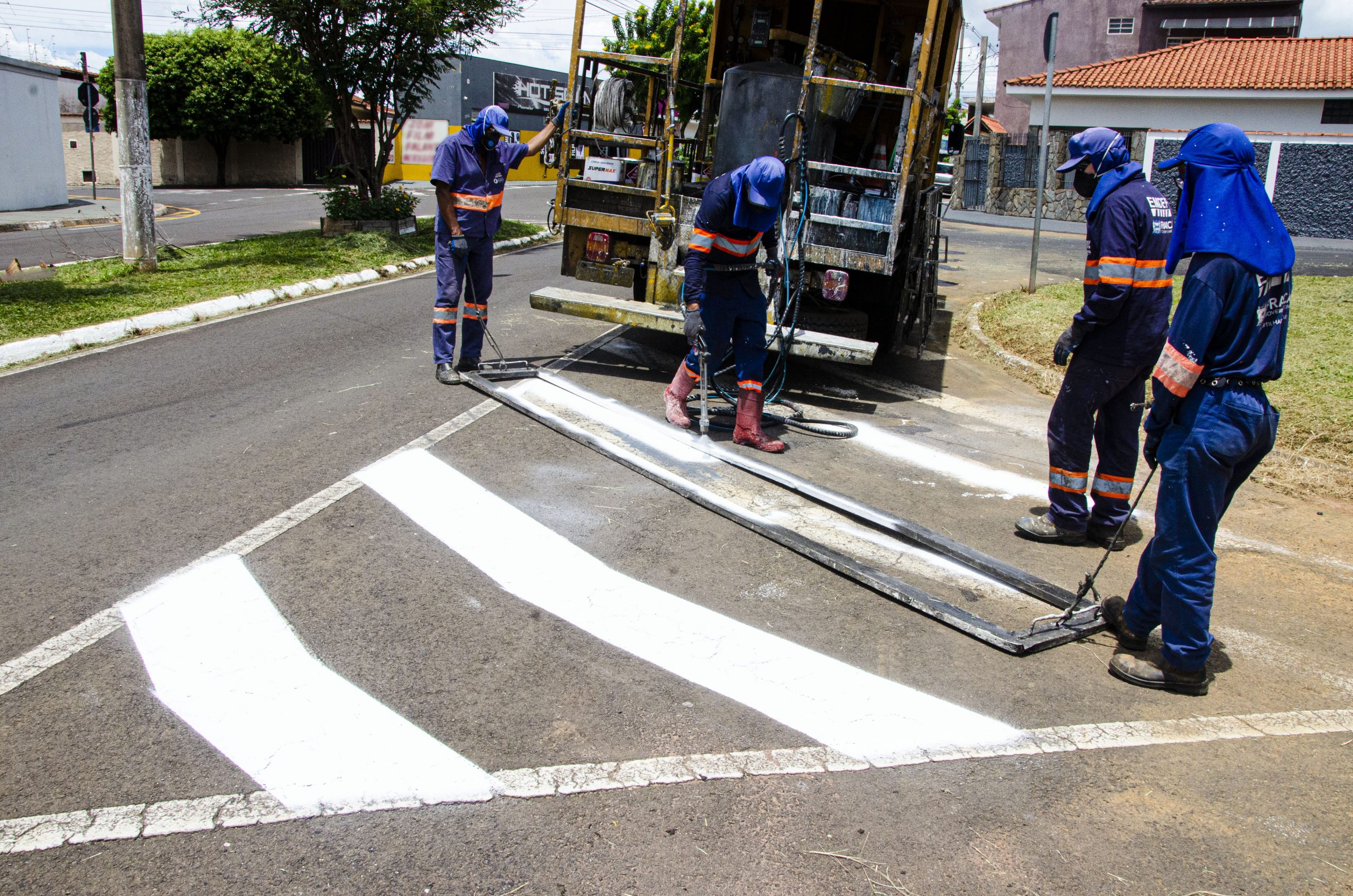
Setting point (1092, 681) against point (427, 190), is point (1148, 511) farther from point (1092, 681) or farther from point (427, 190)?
point (427, 190)

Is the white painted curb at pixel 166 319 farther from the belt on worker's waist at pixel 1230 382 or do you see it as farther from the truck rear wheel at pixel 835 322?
the belt on worker's waist at pixel 1230 382

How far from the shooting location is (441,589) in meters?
4.38

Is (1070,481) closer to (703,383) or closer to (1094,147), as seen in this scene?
(1094,147)

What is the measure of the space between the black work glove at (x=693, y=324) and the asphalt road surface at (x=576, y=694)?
0.75m

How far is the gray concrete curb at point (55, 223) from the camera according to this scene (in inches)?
831

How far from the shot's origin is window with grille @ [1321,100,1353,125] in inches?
1158

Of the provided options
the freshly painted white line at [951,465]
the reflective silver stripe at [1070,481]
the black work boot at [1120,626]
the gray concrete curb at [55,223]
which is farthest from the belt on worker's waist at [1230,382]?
the gray concrete curb at [55,223]

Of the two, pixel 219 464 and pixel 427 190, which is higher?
pixel 427 190

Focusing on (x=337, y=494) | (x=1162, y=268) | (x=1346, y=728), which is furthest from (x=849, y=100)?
(x=1346, y=728)

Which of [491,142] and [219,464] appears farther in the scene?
[491,142]

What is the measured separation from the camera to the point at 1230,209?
3.76m

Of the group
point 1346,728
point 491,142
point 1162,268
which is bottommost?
point 1346,728

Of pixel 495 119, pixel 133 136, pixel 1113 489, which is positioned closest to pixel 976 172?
pixel 133 136

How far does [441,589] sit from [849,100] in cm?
615
